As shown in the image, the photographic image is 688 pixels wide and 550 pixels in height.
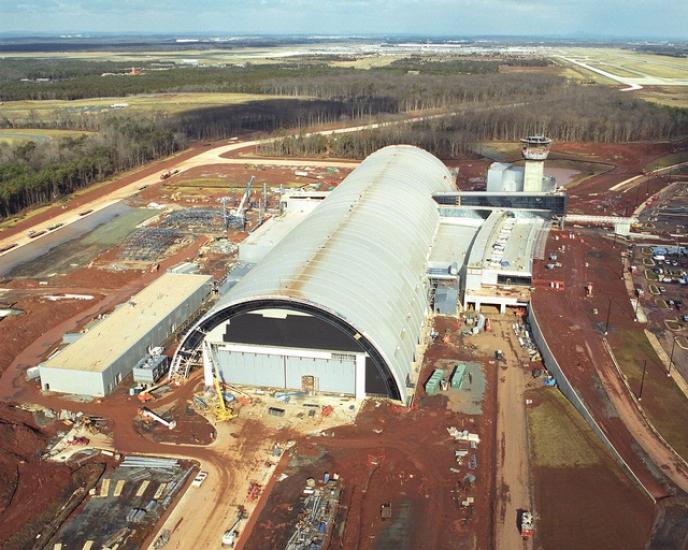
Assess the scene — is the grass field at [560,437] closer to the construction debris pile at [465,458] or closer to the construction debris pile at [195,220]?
the construction debris pile at [465,458]

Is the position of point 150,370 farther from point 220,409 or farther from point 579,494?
point 579,494

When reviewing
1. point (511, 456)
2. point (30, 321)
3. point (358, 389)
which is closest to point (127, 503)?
point (358, 389)

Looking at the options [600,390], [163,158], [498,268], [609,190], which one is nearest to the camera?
[600,390]

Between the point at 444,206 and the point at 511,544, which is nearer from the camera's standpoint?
the point at 511,544

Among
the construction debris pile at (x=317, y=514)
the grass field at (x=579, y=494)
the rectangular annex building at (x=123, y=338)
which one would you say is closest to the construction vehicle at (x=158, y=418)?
the rectangular annex building at (x=123, y=338)

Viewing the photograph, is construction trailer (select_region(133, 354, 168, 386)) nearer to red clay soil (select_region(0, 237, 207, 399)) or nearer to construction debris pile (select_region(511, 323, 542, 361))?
red clay soil (select_region(0, 237, 207, 399))

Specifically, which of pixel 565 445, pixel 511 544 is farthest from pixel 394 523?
pixel 565 445

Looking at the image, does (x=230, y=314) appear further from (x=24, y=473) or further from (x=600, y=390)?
(x=600, y=390)
